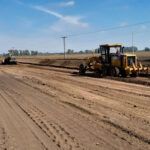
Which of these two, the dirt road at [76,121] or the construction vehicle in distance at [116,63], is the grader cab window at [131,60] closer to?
the construction vehicle in distance at [116,63]

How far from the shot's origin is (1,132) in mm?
11156

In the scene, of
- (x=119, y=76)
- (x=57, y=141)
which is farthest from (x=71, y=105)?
(x=119, y=76)

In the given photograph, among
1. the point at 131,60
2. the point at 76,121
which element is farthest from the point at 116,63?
the point at 76,121

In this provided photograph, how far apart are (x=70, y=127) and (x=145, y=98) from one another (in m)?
6.61

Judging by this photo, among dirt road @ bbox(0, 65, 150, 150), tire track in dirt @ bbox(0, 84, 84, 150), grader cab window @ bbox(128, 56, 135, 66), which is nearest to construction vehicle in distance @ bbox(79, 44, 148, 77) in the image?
grader cab window @ bbox(128, 56, 135, 66)

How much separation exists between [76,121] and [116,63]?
18.9 metres

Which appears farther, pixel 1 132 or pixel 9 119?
pixel 9 119

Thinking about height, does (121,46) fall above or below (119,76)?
above

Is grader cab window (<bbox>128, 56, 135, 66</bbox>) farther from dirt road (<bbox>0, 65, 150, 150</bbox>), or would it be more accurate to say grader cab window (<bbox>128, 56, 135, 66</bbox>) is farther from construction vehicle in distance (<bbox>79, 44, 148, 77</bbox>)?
dirt road (<bbox>0, 65, 150, 150</bbox>)

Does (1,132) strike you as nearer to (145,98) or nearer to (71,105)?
(71,105)

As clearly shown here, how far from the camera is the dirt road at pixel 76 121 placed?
956 cm

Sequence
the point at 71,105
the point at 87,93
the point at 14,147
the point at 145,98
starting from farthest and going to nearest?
the point at 87,93 → the point at 145,98 → the point at 71,105 → the point at 14,147

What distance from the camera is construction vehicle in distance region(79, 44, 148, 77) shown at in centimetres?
3014

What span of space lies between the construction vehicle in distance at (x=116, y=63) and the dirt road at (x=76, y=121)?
10765 millimetres
